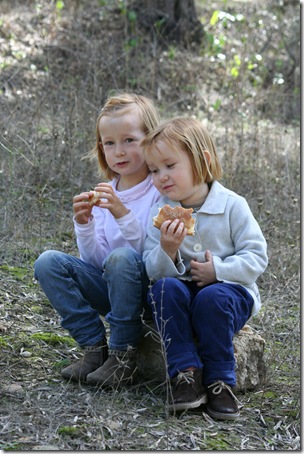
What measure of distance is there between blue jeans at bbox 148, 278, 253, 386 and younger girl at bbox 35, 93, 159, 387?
0.18 metres

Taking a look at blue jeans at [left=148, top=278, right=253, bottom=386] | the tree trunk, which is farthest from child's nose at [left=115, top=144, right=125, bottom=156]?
the tree trunk

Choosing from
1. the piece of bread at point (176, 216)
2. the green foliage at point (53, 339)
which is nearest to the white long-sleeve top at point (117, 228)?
the piece of bread at point (176, 216)

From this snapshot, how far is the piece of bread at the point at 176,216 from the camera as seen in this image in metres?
3.24

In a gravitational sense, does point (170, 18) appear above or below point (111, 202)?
above

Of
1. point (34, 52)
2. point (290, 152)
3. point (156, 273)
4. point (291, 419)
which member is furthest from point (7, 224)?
point (34, 52)

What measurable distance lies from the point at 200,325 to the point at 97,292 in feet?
1.88

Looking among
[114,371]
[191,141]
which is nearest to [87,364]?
[114,371]

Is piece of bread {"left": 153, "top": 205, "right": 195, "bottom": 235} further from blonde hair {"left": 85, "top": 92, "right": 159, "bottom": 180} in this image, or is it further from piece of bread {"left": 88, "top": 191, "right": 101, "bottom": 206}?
blonde hair {"left": 85, "top": 92, "right": 159, "bottom": 180}

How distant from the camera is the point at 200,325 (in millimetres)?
3211

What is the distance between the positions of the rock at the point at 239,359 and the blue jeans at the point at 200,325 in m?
0.23

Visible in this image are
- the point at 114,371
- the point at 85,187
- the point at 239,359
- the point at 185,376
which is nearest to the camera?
the point at 185,376

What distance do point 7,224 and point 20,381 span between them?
182cm

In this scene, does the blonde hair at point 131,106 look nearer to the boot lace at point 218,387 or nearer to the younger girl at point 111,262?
the younger girl at point 111,262

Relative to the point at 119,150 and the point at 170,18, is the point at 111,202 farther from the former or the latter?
the point at 170,18
